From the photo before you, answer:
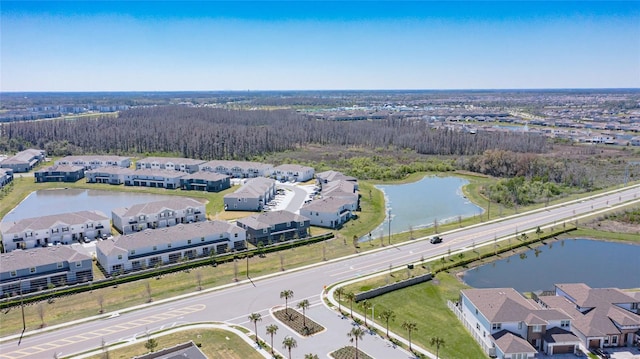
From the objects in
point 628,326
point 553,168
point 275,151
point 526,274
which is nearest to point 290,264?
point 526,274

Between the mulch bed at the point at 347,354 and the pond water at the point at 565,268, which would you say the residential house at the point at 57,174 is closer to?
the pond water at the point at 565,268

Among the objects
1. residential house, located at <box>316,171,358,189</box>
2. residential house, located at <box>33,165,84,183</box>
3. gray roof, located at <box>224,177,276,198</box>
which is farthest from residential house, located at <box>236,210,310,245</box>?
residential house, located at <box>33,165,84,183</box>

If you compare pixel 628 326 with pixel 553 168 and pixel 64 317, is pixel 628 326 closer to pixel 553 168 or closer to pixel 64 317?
pixel 64 317

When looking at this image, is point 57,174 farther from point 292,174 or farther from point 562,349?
point 562,349

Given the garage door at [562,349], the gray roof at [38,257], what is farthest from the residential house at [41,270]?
the garage door at [562,349]

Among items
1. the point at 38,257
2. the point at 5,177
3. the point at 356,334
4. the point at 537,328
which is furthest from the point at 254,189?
the point at 5,177

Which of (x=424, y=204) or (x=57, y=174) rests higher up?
(x=57, y=174)

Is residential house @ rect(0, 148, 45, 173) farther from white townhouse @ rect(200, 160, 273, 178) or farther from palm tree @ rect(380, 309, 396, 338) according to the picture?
palm tree @ rect(380, 309, 396, 338)

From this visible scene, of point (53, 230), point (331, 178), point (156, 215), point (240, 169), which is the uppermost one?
point (240, 169)
